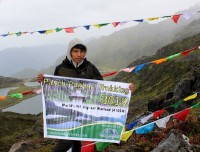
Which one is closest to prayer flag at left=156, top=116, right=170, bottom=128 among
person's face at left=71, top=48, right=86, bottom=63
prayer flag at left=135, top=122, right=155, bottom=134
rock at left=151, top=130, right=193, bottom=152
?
prayer flag at left=135, top=122, right=155, bottom=134

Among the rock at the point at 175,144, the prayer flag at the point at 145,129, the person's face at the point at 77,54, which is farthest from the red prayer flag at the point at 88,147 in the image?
the person's face at the point at 77,54

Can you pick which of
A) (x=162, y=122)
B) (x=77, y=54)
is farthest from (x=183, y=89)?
(x=77, y=54)

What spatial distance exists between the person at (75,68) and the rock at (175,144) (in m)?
2.04

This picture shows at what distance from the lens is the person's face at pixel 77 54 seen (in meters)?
8.26

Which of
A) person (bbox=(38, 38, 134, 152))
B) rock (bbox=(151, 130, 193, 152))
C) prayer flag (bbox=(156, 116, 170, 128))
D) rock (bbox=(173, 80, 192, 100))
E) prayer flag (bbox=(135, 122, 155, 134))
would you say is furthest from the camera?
rock (bbox=(173, 80, 192, 100))

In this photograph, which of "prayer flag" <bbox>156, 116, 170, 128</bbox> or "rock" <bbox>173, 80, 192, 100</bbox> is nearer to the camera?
"prayer flag" <bbox>156, 116, 170, 128</bbox>

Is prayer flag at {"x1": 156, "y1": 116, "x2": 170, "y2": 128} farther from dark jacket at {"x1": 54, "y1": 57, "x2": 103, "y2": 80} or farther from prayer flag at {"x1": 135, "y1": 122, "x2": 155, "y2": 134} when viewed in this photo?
dark jacket at {"x1": 54, "y1": 57, "x2": 103, "y2": 80}

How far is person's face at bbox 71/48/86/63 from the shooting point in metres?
8.26

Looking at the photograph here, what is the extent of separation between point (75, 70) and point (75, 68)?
0.05 m

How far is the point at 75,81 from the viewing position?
325 inches

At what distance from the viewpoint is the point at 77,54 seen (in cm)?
825

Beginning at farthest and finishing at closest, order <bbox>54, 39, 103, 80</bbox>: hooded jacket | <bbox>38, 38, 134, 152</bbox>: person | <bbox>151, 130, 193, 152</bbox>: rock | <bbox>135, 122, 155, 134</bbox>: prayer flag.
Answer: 1. <bbox>135, 122, 155, 134</bbox>: prayer flag
2. <bbox>151, 130, 193, 152</bbox>: rock
3. <bbox>54, 39, 103, 80</bbox>: hooded jacket
4. <bbox>38, 38, 134, 152</bbox>: person

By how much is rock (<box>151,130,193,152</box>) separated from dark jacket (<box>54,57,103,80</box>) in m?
2.78

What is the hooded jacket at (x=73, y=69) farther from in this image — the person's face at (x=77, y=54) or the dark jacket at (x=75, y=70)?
the person's face at (x=77, y=54)
